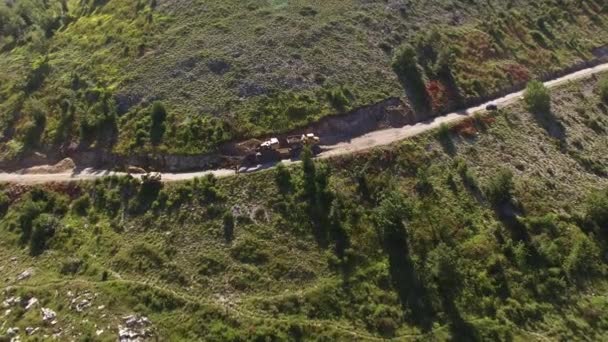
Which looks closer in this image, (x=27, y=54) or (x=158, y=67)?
(x=158, y=67)

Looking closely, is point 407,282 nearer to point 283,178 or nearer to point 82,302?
point 283,178

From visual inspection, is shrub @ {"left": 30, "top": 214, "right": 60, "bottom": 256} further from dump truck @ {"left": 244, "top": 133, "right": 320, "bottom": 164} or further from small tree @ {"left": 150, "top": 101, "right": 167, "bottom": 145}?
dump truck @ {"left": 244, "top": 133, "right": 320, "bottom": 164}

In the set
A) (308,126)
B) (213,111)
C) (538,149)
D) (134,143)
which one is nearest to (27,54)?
(134,143)

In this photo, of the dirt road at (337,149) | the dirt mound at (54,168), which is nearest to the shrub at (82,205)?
the dirt road at (337,149)

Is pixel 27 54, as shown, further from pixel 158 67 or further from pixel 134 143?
pixel 134 143

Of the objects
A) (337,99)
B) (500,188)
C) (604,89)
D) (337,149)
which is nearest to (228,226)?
(337,149)

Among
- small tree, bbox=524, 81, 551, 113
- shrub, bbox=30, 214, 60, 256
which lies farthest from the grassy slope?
small tree, bbox=524, 81, 551, 113
